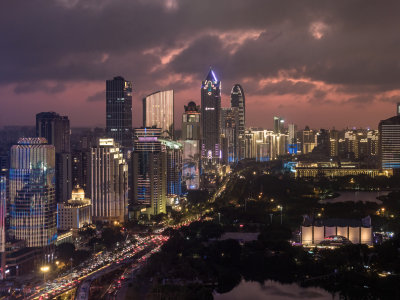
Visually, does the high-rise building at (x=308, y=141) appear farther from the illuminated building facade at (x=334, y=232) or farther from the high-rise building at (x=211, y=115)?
the illuminated building facade at (x=334, y=232)

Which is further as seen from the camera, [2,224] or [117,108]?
[117,108]

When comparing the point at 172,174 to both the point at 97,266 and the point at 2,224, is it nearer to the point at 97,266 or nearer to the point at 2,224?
the point at 97,266

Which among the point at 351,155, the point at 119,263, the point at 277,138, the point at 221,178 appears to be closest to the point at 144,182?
the point at 119,263

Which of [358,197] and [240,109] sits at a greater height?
[240,109]

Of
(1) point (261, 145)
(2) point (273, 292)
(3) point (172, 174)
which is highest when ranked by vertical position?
(1) point (261, 145)

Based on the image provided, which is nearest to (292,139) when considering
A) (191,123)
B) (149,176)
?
(191,123)

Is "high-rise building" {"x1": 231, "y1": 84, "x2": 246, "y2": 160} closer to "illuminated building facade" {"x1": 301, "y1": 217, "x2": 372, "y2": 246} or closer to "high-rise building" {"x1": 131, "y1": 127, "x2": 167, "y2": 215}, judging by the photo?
"high-rise building" {"x1": 131, "y1": 127, "x2": 167, "y2": 215}

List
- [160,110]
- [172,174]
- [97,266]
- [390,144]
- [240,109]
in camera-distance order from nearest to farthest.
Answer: [97,266], [172,174], [390,144], [160,110], [240,109]
